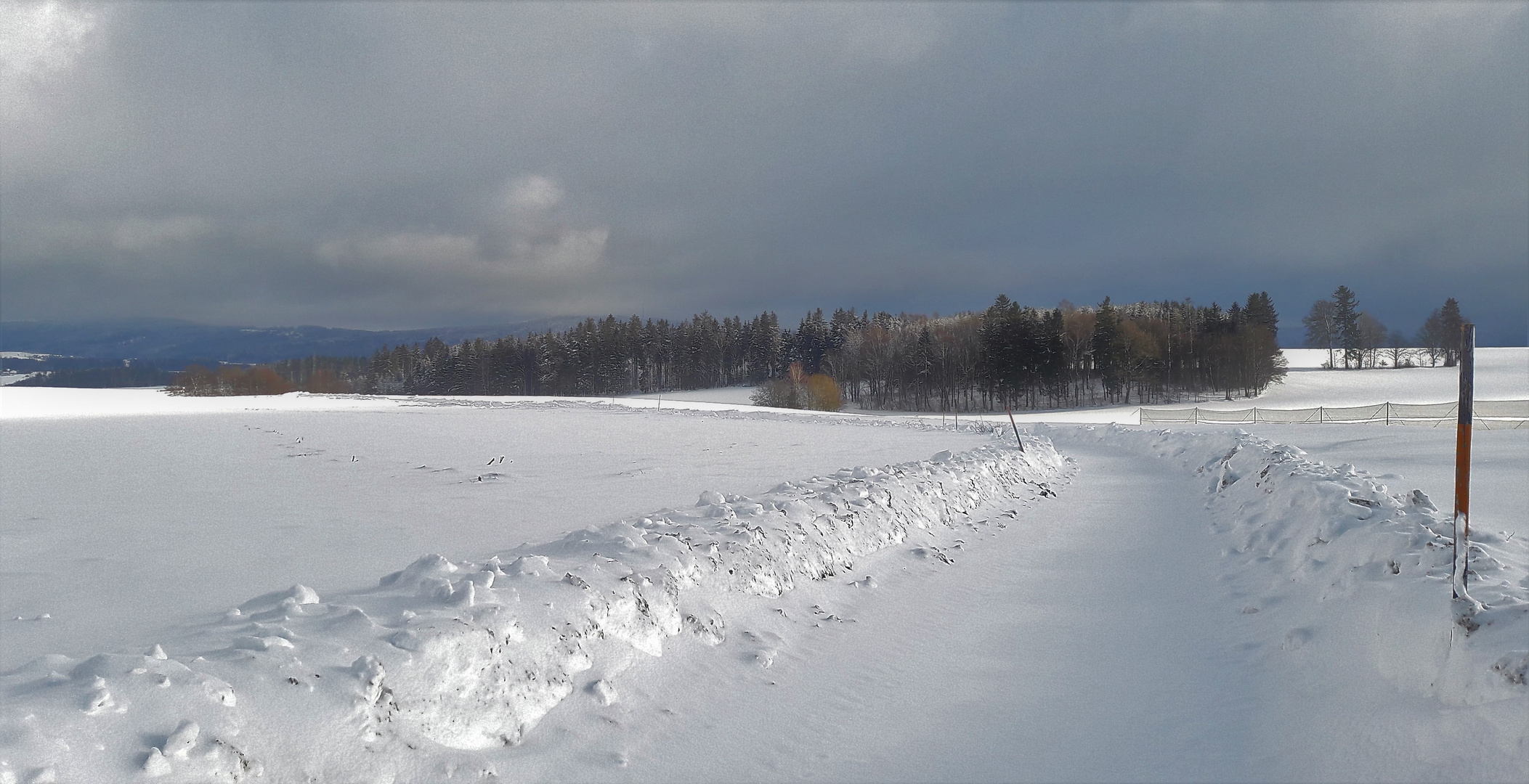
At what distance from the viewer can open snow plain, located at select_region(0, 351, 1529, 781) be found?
363 cm

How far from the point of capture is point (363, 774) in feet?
11.4

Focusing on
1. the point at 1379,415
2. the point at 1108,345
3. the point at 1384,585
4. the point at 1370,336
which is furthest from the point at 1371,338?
the point at 1384,585

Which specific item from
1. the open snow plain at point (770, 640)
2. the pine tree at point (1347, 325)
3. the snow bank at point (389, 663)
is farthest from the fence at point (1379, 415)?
the pine tree at point (1347, 325)

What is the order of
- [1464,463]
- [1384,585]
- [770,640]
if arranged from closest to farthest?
[1464,463] → [1384,585] → [770,640]

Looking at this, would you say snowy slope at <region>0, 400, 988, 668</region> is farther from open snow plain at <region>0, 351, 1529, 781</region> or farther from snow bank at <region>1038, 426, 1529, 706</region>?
snow bank at <region>1038, 426, 1529, 706</region>

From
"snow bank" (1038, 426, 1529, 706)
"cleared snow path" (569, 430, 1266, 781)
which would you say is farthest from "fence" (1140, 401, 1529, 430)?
"cleared snow path" (569, 430, 1266, 781)

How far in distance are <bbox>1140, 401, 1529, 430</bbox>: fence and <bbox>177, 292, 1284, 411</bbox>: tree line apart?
25.8m

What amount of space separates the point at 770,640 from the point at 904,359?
80.7 metres

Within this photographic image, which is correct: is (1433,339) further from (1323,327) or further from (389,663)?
(389,663)

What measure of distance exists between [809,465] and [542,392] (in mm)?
95186

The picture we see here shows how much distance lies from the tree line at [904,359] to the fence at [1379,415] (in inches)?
1015

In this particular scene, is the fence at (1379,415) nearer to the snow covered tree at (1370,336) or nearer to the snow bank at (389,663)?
the snow bank at (389,663)

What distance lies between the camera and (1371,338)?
303 feet

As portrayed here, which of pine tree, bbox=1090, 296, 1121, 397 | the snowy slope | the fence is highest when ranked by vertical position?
pine tree, bbox=1090, 296, 1121, 397
